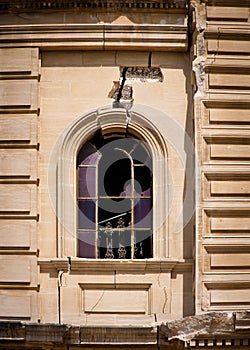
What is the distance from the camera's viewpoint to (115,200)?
1148 cm

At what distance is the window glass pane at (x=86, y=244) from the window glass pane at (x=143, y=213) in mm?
648

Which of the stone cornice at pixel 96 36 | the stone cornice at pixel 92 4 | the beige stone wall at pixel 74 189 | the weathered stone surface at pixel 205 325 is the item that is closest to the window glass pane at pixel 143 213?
the beige stone wall at pixel 74 189

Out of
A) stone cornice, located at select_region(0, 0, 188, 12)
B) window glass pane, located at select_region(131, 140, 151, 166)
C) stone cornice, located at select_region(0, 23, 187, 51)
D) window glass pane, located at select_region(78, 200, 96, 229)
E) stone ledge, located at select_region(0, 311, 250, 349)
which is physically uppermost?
stone cornice, located at select_region(0, 0, 188, 12)

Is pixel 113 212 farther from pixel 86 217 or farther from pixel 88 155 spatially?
pixel 88 155

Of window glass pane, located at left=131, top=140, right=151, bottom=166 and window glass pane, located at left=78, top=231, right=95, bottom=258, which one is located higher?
window glass pane, located at left=131, top=140, right=151, bottom=166

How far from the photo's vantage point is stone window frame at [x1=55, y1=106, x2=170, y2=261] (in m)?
11.2

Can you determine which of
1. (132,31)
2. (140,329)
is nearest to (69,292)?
(140,329)

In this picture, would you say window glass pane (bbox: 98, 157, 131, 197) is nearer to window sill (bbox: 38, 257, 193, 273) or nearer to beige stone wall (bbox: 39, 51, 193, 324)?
beige stone wall (bbox: 39, 51, 193, 324)

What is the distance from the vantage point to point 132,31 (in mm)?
11398

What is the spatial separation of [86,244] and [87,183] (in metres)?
0.84

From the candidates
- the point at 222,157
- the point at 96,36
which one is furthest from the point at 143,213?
the point at 96,36

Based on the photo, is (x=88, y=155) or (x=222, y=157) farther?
(x=88, y=155)

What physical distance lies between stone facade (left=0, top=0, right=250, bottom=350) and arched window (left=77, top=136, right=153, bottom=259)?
0.19 m

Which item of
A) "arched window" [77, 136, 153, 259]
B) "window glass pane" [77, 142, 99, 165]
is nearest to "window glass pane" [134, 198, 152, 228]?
"arched window" [77, 136, 153, 259]
